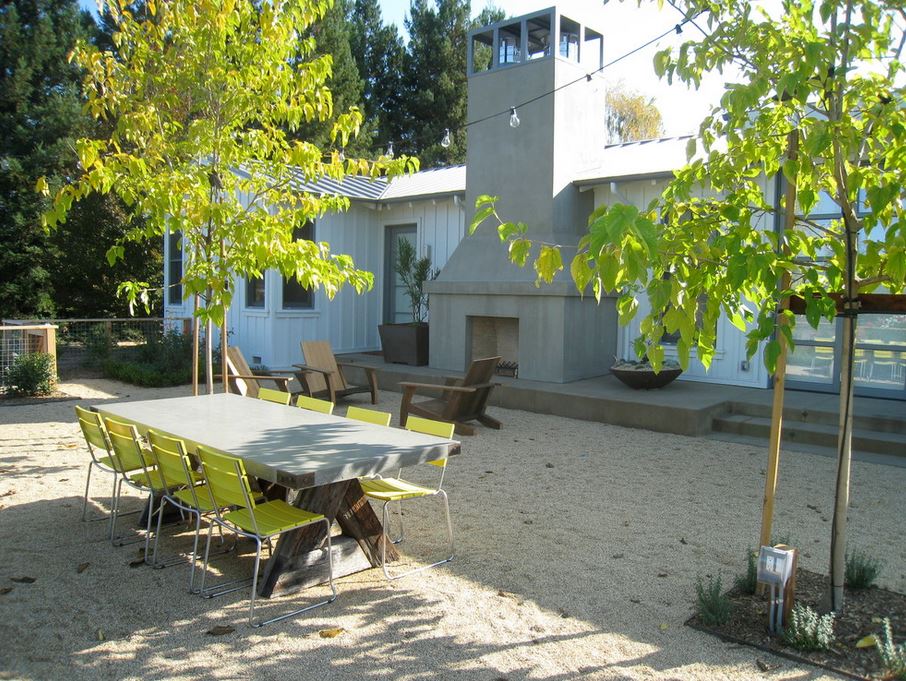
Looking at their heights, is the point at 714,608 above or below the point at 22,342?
below

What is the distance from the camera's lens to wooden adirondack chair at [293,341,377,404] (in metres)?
9.45

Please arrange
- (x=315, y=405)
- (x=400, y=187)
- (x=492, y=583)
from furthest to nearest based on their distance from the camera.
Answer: (x=400, y=187), (x=315, y=405), (x=492, y=583)

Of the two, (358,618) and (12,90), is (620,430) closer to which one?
(358,618)

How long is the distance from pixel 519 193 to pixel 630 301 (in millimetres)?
8035

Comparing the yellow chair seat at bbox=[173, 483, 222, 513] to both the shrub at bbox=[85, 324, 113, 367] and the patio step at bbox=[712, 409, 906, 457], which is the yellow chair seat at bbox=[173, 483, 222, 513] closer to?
the patio step at bbox=[712, 409, 906, 457]

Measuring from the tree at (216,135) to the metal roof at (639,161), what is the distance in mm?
4611

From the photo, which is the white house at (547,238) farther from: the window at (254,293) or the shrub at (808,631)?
the shrub at (808,631)

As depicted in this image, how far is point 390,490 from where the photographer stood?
15.2ft

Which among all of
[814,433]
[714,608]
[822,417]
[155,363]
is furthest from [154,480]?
[155,363]

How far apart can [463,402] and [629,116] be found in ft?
88.2

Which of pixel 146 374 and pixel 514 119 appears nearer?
pixel 514 119

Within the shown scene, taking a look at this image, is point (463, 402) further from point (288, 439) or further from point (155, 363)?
point (155, 363)

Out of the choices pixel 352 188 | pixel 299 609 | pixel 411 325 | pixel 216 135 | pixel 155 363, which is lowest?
pixel 299 609

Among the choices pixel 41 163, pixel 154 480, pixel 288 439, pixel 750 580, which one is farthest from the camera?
pixel 41 163
